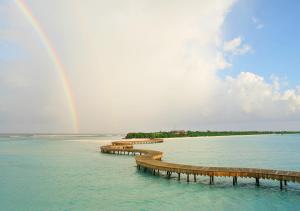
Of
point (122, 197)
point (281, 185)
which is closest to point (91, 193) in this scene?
point (122, 197)

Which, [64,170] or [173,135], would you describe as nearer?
[64,170]

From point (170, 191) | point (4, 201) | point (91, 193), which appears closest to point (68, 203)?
point (91, 193)

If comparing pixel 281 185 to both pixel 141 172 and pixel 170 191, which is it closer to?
pixel 170 191

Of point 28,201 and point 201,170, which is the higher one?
point 201,170

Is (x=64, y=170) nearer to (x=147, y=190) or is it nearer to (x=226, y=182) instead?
(x=147, y=190)

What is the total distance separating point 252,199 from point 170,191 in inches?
288

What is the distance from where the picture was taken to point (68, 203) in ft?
85.6

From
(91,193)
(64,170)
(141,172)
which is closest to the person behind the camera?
(91,193)

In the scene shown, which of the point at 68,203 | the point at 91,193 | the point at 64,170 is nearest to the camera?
the point at 68,203

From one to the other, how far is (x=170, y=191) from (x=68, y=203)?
9202 mm

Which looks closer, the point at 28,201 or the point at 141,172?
the point at 28,201

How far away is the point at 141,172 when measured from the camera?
41656 mm

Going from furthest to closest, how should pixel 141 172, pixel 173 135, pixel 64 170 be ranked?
pixel 173 135 < pixel 64 170 < pixel 141 172

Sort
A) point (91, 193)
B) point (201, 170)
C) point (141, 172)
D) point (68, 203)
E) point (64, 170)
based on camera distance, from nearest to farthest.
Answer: point (68, 203) < point (91, 193) < point (201, 170) < point (141, 172) < point (64, 170)
